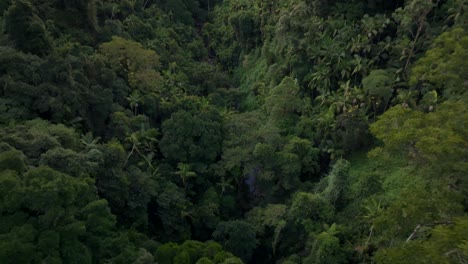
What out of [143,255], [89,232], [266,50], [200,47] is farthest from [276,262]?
[200,47]

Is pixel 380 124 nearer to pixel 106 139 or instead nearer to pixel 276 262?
pixel 276 262

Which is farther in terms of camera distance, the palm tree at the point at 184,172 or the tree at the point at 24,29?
the palm tree at the point at 184,172

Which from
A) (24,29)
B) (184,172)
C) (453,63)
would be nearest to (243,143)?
(184,172)

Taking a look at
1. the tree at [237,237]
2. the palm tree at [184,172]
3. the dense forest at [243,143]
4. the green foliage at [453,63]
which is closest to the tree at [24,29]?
the dense forest at [243,143]

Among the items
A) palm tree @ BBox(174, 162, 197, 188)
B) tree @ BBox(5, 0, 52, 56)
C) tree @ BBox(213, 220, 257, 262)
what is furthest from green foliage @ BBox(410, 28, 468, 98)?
tree @ BBox(5, 0, 52, 56)

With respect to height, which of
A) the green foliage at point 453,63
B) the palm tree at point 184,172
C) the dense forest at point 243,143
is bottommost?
the palm tree at point 184,172

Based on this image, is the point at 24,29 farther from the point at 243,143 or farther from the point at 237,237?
the point at 237,237

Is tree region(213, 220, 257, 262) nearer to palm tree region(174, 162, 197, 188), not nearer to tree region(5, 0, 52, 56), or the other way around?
palm tree region(174, 162, 197, 188)

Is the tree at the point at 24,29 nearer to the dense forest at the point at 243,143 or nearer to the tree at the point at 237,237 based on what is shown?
the dense forest at the point at 243,143
